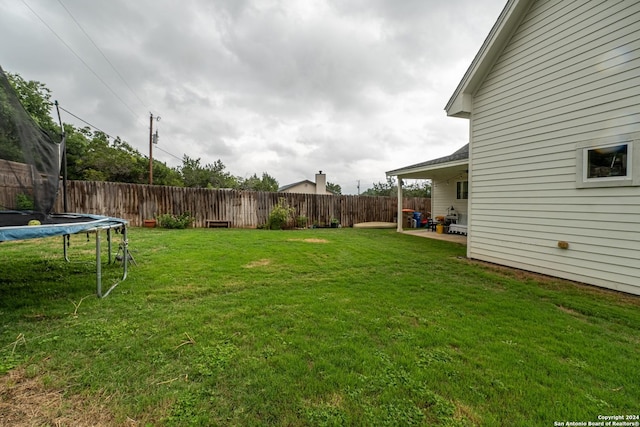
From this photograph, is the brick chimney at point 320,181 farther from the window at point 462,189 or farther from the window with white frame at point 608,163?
the window with white frame at point 608,163

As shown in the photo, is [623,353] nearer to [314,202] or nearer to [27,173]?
[27,173]

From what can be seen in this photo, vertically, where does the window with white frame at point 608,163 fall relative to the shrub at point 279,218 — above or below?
above

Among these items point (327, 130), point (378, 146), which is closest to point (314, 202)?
point (327, 130)

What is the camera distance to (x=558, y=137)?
14.7ft

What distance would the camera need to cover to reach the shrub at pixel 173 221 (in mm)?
10695

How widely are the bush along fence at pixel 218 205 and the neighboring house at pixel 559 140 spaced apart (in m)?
8.28

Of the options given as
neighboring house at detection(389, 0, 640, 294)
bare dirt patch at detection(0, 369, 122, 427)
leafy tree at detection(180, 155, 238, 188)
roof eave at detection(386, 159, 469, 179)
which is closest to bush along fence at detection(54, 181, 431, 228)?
roof eave at detection(386, 159, 469, 179)

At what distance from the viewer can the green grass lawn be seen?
58.7 inches

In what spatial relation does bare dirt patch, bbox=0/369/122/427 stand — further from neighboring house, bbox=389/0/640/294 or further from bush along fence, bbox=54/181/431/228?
bush along fence, bbox=54/181/431/228

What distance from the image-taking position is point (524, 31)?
5.05 m

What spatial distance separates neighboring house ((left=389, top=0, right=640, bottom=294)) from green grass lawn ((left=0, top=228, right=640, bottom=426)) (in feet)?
2.91

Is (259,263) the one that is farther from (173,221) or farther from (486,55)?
(173,221)

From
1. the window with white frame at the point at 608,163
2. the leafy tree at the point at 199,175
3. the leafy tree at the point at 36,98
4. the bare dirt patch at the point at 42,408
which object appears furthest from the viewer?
the leafy tree at the point at 199,175

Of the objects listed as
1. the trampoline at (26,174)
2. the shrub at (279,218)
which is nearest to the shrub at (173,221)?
the shrub at (279,218)
